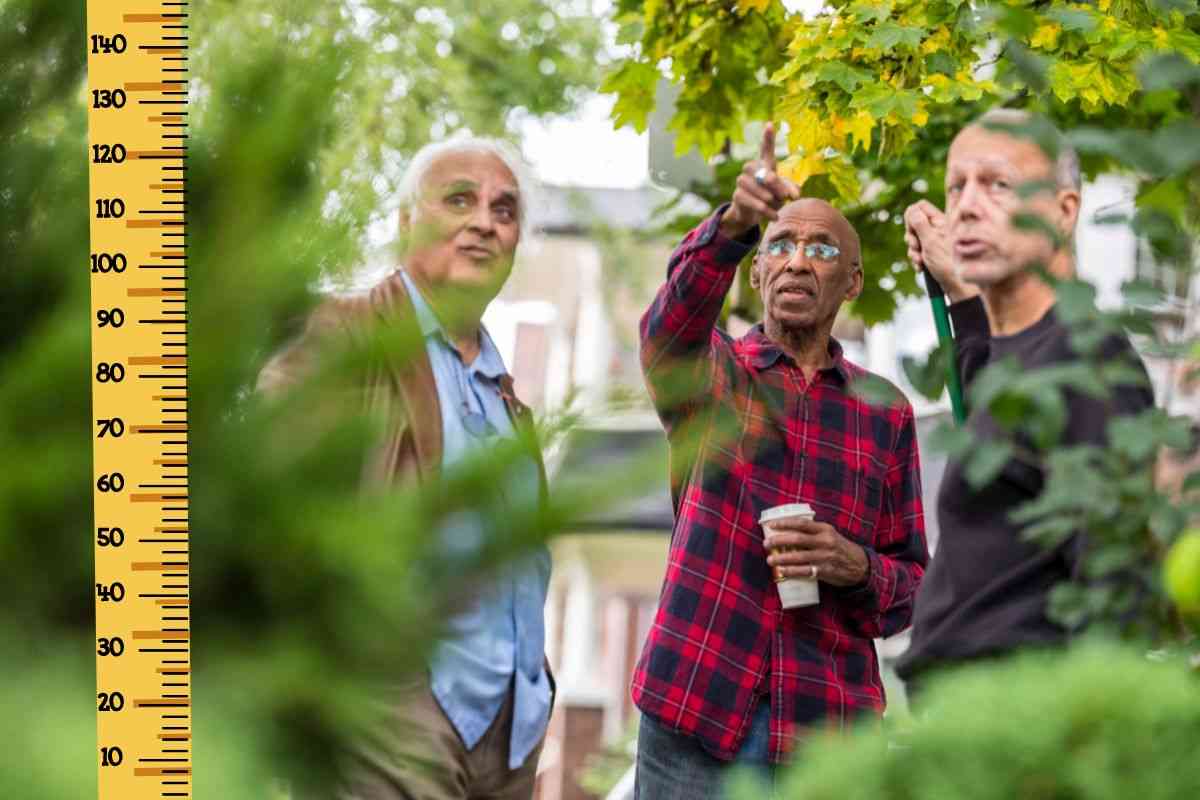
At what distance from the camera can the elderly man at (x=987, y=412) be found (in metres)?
2.01

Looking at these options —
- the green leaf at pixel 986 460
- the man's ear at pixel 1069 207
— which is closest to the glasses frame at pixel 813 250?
the man's ear at pixel 1069 207

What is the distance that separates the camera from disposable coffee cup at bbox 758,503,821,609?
2.79 metres

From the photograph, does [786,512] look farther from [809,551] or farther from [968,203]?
[968,203]

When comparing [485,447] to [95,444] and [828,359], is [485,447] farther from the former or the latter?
[828,359]

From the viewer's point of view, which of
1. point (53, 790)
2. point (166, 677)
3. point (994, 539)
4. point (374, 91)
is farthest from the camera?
point (994, 539)

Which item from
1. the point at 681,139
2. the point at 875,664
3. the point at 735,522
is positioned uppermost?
the point at 681,139

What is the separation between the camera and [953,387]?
2.33 metres

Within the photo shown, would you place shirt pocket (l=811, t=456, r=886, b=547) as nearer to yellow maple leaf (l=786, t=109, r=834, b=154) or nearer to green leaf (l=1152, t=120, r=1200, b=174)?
yellow maple leaf (l=786, t=109, r=834, b=154)

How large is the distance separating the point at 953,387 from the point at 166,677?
6.43ft

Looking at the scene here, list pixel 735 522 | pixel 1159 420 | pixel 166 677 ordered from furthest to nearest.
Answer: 1. pixel 735 522
2. pixel 1159 420
3. pixel 166 677

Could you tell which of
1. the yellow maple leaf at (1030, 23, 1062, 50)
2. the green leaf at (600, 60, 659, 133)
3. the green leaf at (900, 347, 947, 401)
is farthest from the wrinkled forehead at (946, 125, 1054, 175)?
the green leaf at (600, 60, 659, 133)

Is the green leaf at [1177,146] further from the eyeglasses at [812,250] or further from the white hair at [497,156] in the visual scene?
the eyeglasses at [812,250]

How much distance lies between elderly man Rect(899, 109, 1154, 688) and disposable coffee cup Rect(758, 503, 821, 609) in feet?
1.63

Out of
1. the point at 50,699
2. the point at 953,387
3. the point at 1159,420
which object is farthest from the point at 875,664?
the point at 50,699
